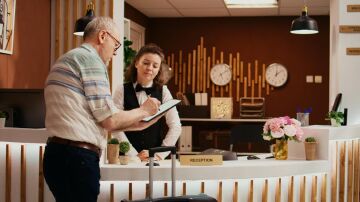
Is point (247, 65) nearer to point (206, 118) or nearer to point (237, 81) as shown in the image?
point (237, 81)

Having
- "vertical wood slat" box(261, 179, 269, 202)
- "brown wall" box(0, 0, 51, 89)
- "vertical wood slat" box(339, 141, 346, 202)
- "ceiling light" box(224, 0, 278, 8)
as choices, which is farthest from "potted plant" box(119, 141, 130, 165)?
"ceiling light" box(224, 0, 278, 8)

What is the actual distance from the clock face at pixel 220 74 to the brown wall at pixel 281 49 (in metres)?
0.19

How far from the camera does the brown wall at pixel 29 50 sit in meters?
5.78

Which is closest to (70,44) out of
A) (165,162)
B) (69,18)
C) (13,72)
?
(69,18)

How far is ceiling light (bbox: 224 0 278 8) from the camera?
8.83m

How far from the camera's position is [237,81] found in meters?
10.1

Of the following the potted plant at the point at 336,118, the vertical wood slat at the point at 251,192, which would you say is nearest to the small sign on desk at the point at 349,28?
the potted plant at the point at 336,118

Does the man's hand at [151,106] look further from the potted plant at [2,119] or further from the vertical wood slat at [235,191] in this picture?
the potted plant at [2,119]

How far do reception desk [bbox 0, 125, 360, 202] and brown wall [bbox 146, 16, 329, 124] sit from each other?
17.7 feet

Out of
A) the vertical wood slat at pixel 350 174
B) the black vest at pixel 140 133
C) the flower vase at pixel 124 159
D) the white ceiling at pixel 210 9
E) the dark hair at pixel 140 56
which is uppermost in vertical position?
the white ceiling at pixel 210 9

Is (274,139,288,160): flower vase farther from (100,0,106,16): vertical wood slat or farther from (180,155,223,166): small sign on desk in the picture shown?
(100,0,106,16): vertical wood slat

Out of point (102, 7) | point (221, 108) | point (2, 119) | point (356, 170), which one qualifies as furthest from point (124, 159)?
point (221, 108)

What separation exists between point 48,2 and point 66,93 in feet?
14.2

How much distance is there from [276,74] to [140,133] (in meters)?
Result: 6.44
